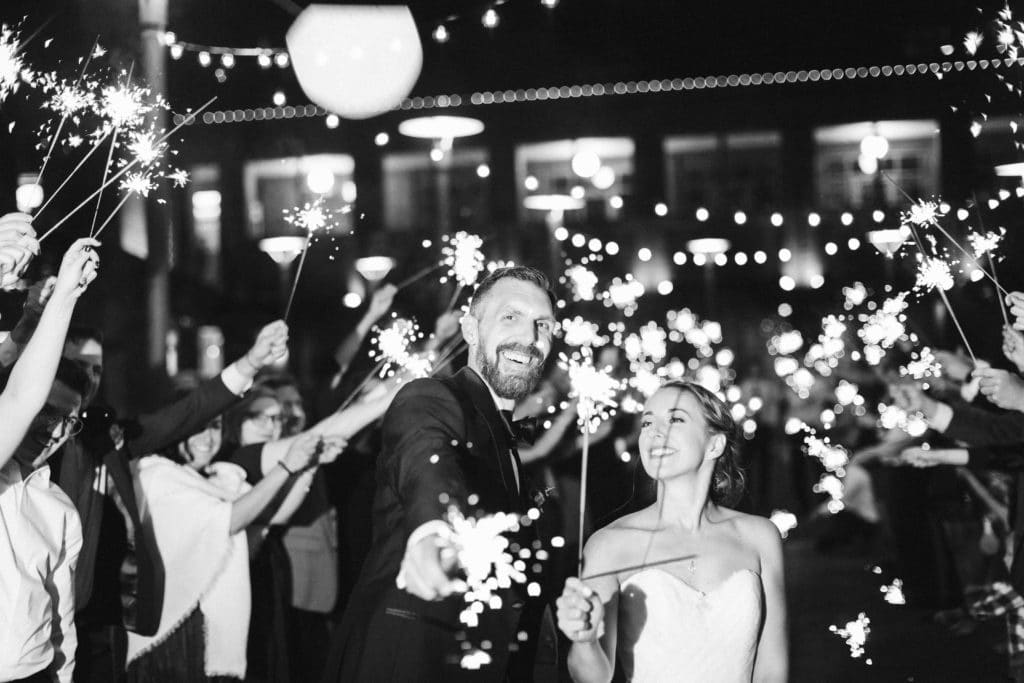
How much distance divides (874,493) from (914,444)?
2.69 feet

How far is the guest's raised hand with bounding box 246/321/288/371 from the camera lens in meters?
4.14

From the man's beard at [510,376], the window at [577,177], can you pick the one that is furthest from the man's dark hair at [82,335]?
the window at [577,177]

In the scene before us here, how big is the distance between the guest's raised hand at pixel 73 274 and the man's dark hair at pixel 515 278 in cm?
98

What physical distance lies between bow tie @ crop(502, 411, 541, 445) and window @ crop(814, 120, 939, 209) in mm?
19844

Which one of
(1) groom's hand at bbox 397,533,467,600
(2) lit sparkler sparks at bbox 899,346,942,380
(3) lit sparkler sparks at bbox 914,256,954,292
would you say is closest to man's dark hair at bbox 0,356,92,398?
(1) groom's hand at bbox 397,533,467,600

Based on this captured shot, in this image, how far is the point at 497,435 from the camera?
2.75 m

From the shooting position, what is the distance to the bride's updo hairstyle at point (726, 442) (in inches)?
119

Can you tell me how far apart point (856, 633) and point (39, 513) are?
413 cm

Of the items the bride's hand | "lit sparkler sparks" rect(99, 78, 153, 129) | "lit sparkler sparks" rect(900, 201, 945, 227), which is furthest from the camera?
"lit sparkler sparks" rect(900, 201, 945, 227)

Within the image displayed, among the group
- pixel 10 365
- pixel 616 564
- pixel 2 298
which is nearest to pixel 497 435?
pixel 616 564

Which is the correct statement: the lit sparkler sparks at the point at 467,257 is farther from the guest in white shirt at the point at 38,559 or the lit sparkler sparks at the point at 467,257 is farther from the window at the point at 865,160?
the window at the point at 865,160

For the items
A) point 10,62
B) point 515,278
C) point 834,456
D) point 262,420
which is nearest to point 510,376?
point 515,278

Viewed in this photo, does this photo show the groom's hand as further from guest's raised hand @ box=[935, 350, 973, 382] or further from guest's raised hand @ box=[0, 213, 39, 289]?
guest's raised hand @ box=[935, 350, 973, 382]

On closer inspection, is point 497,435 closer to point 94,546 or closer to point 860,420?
point 94,546
